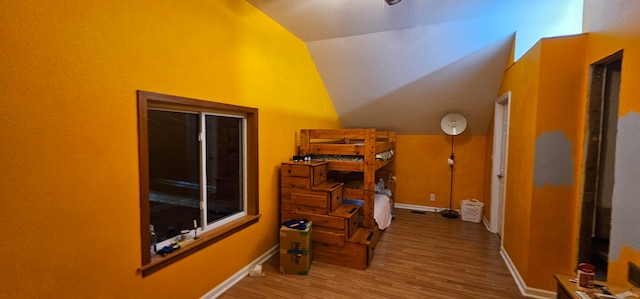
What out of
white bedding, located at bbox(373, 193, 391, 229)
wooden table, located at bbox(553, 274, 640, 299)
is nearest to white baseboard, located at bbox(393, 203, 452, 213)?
white bedding, located at bbox(373, 193, 391, 229)

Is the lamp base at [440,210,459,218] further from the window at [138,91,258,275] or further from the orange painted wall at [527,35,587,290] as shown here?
the window at [138,91,258,275]

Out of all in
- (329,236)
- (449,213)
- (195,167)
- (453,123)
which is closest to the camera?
(195,167)

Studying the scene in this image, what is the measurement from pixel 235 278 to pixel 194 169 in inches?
43.3

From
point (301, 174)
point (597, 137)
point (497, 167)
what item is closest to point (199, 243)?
point (301, 174)

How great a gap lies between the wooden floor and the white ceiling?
6.66ft

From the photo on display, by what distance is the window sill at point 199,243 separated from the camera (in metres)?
1.88

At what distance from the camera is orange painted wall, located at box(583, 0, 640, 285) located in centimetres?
158

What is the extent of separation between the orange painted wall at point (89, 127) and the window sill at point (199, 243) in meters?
0.07

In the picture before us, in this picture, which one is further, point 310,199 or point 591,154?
point 310,199

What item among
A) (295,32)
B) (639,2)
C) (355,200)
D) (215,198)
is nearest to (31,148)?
(215,198)

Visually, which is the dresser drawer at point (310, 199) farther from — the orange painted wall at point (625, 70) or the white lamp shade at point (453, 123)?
the white lamp shade at point (453, 123)

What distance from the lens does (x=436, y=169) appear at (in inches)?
201

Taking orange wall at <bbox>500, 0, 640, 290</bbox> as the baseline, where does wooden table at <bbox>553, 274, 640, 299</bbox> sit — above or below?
below

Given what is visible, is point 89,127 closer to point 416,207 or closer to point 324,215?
point 324,215
